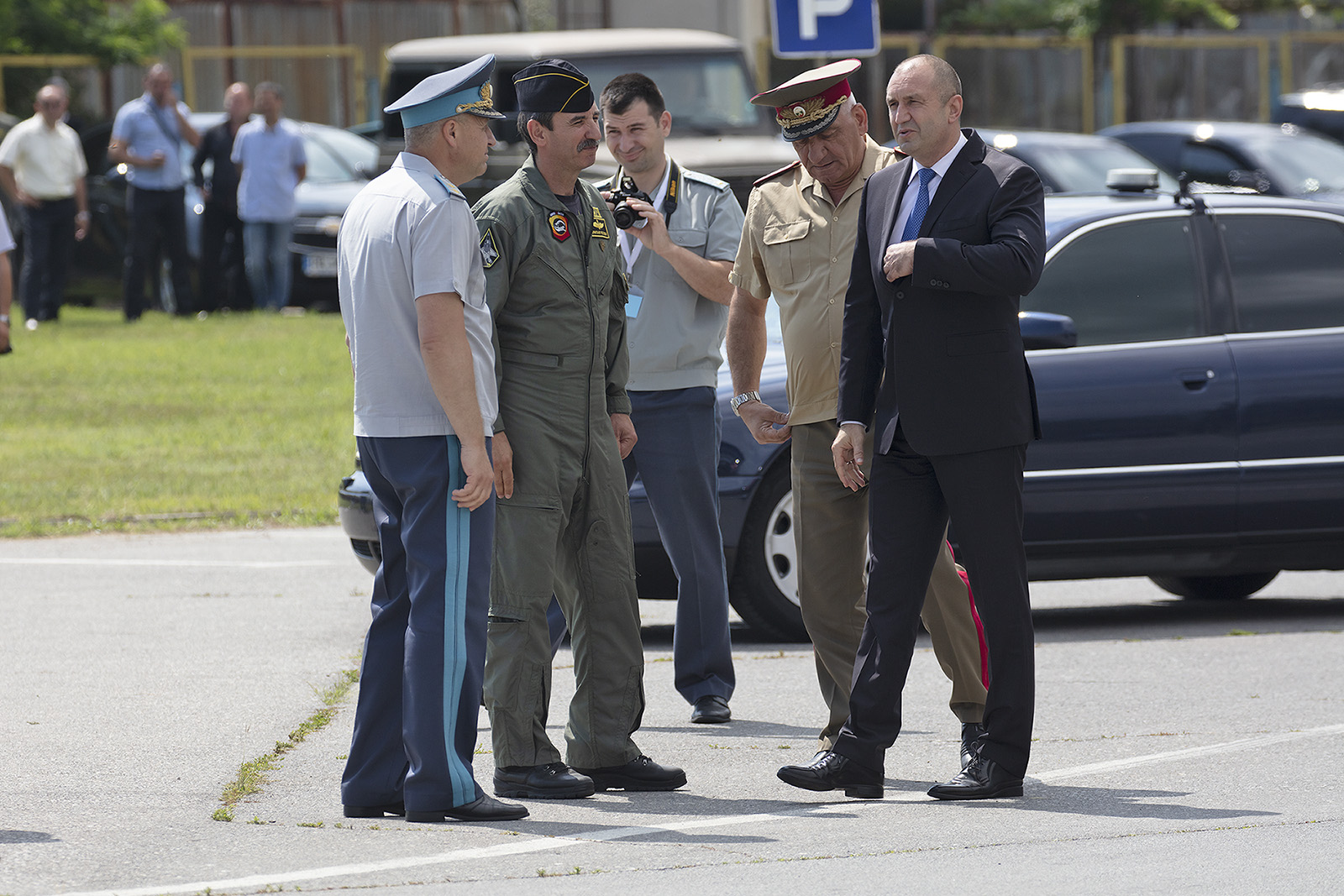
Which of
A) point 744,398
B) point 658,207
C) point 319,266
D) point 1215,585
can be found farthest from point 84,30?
point 744,398

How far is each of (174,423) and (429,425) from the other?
9.23 meters

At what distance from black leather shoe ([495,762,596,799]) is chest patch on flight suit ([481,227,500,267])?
1.34 meters

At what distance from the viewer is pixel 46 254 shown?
1889 centimetres

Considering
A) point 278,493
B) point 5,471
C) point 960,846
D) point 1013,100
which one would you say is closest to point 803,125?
point 960,846

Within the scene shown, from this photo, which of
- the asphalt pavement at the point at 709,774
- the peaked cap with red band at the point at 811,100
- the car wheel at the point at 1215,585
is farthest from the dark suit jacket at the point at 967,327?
the car wheel at the point at 1215,585

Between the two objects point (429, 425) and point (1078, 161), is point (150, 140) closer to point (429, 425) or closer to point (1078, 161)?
point (1078, 161)

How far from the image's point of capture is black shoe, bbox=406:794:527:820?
5277 millimetres

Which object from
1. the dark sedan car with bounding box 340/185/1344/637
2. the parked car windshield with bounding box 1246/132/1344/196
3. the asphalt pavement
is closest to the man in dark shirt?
the parked car windshield with bounding box 1246/132/1344/196

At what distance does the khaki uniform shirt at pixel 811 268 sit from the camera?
611 cm

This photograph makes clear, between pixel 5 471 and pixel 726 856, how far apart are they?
27.8 feet

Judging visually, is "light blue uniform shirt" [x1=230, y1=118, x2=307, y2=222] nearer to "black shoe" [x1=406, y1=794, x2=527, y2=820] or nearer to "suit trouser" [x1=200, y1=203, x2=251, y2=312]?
"suit trouser" [x1=200, y1=203, x2=251, y2=312]

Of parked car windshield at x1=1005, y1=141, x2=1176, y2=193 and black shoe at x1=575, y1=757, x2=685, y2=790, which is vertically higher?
parked car windshield at x1=1005, y1=141, x2=1176, y2=193

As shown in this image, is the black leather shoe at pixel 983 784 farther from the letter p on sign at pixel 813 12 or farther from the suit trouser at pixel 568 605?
the letter p on sign at pixel 813 12

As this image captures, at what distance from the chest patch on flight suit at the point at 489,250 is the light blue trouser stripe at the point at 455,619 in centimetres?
55
